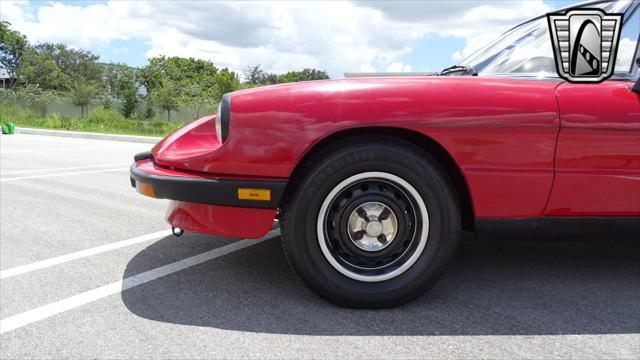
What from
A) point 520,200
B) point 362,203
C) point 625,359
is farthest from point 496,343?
point 362,203

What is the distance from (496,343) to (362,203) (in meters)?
0.80

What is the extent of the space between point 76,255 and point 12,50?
7275 cm

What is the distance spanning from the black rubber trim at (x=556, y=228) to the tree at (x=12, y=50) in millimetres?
71889

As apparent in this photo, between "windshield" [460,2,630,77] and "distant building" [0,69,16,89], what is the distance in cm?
6792

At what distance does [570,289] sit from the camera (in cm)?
256

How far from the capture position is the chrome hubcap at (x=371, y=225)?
2.29 meters

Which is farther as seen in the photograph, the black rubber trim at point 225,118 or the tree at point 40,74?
the tree at point 40,74

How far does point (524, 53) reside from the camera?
2.66 meters

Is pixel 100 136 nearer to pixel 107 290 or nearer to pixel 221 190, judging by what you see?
pixel 107 290

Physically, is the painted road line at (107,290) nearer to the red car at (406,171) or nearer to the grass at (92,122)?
the red car at (406,171)

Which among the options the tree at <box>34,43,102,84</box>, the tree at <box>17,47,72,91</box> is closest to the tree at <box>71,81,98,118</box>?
the tree at <box>17,47,72,91</box>

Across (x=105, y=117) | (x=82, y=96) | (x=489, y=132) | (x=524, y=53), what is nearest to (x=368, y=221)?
(x=489, y=132)

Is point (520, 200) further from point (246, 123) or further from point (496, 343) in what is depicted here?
point (246, 123)

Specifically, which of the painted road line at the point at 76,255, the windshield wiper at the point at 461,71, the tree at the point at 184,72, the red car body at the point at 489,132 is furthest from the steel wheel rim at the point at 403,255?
the tree at the point at 184,72
